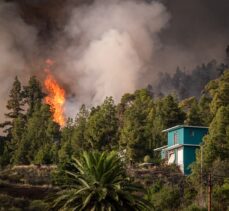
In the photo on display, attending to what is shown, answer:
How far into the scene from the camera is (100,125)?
101562 millimetres

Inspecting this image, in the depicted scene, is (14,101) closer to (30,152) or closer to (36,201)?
(30,152)

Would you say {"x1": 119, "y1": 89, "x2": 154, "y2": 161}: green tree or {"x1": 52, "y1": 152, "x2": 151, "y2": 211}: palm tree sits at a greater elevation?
{"x1": 119, "y1": 89, "x2": 154, "y2": 161}: green tree

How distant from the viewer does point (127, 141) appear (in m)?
96.1

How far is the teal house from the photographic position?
297ft

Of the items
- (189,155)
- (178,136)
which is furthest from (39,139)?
(189,155)

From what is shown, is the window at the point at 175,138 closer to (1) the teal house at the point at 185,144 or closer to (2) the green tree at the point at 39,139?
(1) the teal house at the point at 185,144

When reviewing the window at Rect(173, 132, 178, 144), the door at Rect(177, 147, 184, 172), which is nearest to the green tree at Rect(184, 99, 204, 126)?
the window at Rect(173, 132, 178, 144)

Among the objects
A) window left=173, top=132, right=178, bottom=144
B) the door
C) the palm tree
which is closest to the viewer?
the palm tree

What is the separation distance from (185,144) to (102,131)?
50.6ft

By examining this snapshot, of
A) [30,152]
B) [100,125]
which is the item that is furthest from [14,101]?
[100,125]

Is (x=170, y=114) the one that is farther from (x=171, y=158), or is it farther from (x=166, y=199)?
(x=166, y=199)

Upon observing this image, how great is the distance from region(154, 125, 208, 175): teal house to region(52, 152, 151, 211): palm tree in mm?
31827

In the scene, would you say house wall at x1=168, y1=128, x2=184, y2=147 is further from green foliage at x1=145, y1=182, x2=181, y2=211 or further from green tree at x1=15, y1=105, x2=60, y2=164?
green foliage at x1=145, y1=182, x2=181, y2=211

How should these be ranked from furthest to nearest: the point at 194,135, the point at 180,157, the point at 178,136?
the point at 178,136 < the point at 194,135 < the point at 180,157
